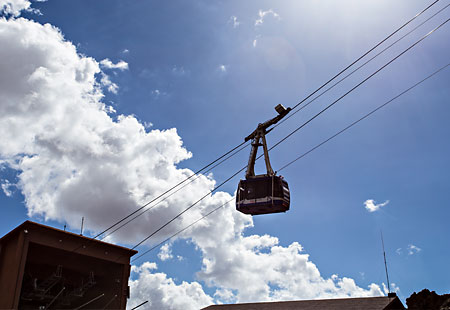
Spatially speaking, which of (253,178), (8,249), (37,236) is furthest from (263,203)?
(8,249)

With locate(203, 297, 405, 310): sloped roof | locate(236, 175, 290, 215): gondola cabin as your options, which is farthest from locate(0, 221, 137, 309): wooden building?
locate(236, 175, 290, 215): gondola cabin

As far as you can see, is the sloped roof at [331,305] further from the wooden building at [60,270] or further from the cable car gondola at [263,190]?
the cable car gondola at [263,190]

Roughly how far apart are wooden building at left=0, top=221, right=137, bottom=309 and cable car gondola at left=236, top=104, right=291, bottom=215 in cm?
1797

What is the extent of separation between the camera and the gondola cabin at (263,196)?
23.0 m

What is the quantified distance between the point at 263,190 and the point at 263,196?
1.03ft

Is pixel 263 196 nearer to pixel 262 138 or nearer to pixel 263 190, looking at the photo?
pixel 263 190

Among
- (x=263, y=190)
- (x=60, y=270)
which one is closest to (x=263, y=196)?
(x=263, y=190)

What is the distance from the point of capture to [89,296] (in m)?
41.5

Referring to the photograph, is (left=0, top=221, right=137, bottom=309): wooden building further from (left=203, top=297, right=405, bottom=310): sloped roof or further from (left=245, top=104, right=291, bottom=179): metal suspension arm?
(left=245, top=104, right=291, bottom=179): metal suspension arm

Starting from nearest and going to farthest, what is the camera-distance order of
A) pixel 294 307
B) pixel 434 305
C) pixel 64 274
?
pixel 434 305 → pixel 294 307 → pixel 64 274

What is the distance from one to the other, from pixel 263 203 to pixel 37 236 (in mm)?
19599

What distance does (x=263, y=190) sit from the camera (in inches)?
914

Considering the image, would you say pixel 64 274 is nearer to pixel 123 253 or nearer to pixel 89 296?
pixel 89 296

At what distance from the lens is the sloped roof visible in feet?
100
